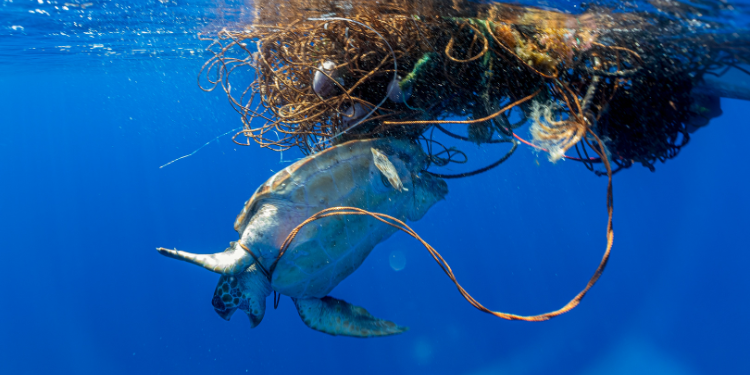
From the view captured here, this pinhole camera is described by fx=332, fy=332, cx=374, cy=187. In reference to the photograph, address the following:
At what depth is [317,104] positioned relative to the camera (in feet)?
8.44

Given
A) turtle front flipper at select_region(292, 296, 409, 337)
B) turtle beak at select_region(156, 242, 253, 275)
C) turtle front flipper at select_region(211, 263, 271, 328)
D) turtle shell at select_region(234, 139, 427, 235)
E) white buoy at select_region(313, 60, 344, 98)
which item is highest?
white buoy at select_region(313, 60, 344, 98)

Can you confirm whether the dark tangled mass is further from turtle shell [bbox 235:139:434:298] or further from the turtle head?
the turtle head

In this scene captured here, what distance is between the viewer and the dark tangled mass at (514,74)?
224cm

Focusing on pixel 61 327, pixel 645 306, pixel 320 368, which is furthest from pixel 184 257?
pixel 61 327

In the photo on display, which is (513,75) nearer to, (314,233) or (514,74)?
(514,74)

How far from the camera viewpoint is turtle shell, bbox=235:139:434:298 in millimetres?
2549

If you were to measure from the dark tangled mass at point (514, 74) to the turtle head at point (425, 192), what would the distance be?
42cm

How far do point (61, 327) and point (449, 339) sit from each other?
22166 millimetres

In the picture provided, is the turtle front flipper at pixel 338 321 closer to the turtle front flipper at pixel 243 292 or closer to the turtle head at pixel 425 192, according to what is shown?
the turtle front flipper at pixel 243 292

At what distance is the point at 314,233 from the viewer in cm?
258

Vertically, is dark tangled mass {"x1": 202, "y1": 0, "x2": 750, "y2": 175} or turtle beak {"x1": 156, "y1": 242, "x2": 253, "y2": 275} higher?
dark tangled mass {"x1": 202, "y1": 0, "x2": 750, "y2": 175}

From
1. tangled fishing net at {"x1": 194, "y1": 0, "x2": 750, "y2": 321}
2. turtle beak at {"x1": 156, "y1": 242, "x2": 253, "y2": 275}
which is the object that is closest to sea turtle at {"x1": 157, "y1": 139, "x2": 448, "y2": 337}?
turtle beak at {"x1": 156, "y1": 242, "x2": 253, "y2": 275}

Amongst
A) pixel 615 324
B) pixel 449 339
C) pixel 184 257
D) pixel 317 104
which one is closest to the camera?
pixel 184 257

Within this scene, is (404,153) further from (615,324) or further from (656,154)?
(615,324)
